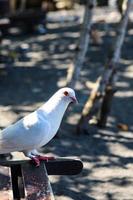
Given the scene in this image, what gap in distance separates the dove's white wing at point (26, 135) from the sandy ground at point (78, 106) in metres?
1.32

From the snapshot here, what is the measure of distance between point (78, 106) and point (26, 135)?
141 inches

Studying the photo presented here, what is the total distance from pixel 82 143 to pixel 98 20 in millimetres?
6590

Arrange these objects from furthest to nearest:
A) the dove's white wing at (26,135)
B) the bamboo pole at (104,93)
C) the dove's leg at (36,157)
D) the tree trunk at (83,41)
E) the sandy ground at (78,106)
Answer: the bamboo pole at (104,93) < the tree trunk at (83,41) < the sandy ground at (78,106) < the dove's white wing at (26,135) < the dove's leg at (36,157)

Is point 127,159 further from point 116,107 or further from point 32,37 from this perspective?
point 32,37

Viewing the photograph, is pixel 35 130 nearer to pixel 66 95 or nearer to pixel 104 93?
pixel 66 95

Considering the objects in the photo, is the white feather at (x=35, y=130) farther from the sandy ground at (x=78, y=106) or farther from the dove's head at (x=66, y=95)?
the sandy ground at (x=78, y=106)

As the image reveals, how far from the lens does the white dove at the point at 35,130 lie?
340cm

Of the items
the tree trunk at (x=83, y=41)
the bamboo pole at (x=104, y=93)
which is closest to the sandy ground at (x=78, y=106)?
the bamboo pole at (x=104, y=93)

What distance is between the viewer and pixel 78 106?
275 inches

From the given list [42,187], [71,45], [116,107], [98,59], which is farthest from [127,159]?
[71,45]

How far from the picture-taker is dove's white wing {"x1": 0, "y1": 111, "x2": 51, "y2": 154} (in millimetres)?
3395

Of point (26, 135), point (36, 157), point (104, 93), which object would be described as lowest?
point (104, 93)

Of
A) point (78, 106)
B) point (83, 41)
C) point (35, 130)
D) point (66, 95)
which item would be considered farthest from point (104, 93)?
point (35, 130)

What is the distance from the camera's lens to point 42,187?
9.66ft
